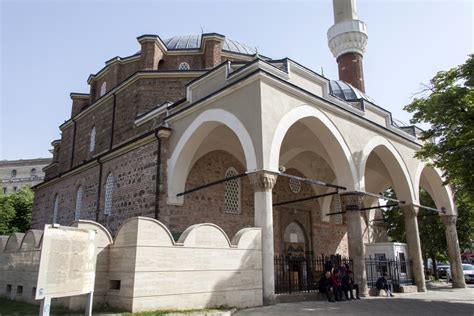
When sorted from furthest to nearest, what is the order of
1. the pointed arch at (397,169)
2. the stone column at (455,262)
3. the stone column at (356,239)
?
1. the stone column at (455,262)
2. the pointed arch at (397,169)
3. the stone column at (356,239)

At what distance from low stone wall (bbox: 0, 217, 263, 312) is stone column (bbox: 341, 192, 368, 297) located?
3.29m

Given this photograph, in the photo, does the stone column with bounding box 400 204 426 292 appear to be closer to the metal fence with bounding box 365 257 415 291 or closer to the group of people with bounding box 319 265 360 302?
the metal fence with bounding box 365 257 415 291

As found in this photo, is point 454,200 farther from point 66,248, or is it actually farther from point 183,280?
point 66,248

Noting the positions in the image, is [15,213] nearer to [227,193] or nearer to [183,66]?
[183,66]

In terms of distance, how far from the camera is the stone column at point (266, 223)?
24.2 feet

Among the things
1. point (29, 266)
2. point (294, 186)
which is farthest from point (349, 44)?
point (29, 266)

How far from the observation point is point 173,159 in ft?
34.0

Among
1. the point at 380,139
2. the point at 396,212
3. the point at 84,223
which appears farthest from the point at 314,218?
the point at 84,223

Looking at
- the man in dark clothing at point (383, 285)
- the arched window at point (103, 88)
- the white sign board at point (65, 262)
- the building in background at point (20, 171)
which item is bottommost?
the man in dark clothing at point (383, 285)

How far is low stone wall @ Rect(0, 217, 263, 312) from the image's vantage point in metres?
5.96

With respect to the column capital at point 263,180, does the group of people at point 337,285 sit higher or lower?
lower

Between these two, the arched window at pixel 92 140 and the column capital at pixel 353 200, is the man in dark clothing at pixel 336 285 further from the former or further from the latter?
the arched window at pixel 92 140

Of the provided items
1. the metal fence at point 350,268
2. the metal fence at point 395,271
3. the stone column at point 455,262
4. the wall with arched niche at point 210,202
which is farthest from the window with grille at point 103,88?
the stone column at point 455,262

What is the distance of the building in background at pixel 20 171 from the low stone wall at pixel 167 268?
4849 cm
